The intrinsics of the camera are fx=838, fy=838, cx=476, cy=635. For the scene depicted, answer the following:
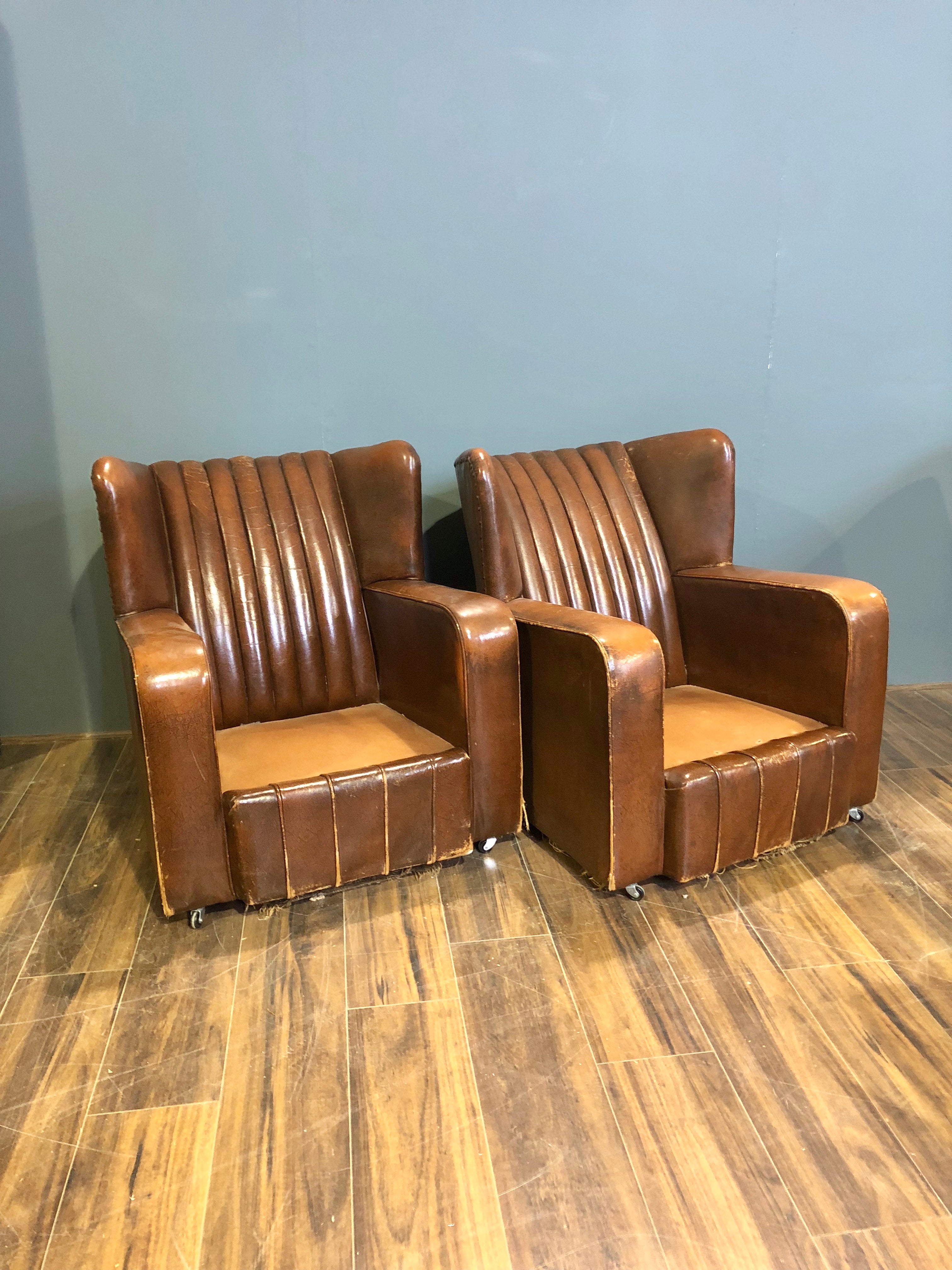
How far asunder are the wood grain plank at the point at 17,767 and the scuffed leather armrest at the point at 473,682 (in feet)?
3.82

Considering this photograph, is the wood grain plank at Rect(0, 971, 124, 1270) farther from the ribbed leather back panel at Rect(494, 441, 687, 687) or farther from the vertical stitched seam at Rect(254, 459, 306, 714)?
the ribbed leather back panel at Rect(494, 441, 687, 687)

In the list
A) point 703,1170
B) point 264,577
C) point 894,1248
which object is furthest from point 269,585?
point 894,1248

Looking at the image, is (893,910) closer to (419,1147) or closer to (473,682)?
(473,682)

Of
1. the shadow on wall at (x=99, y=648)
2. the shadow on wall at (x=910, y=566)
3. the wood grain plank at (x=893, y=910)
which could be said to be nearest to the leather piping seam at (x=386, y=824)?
the wood grain plank at (x=893, y=910)

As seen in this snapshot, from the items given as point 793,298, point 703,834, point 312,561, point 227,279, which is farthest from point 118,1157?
point 793,298

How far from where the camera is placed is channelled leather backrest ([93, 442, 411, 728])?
2037 mm

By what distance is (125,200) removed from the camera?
2.31m

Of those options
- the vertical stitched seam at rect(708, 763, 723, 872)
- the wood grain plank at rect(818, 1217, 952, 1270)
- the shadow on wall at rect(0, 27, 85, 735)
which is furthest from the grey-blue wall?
the wood grain plank at rect(818, 1217, 952, 1270)

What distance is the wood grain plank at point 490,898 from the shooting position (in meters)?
1.70

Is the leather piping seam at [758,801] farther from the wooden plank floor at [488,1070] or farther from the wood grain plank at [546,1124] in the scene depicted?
the wood grain plank at [546,1124]

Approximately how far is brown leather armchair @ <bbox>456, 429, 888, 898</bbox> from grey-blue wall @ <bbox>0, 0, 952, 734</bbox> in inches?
19.5

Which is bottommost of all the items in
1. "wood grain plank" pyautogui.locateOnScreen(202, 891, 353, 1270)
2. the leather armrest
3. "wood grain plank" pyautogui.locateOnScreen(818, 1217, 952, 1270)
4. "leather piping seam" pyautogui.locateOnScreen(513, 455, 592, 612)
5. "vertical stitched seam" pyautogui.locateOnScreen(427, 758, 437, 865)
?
"wood grain plank" pyautogui.locateOnScreen(202, 891, 353, 1270)

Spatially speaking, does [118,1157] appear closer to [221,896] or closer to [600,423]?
[221,896]

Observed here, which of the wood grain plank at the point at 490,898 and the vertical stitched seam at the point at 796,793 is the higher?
the vertical stitched seam at the point at 796,793
